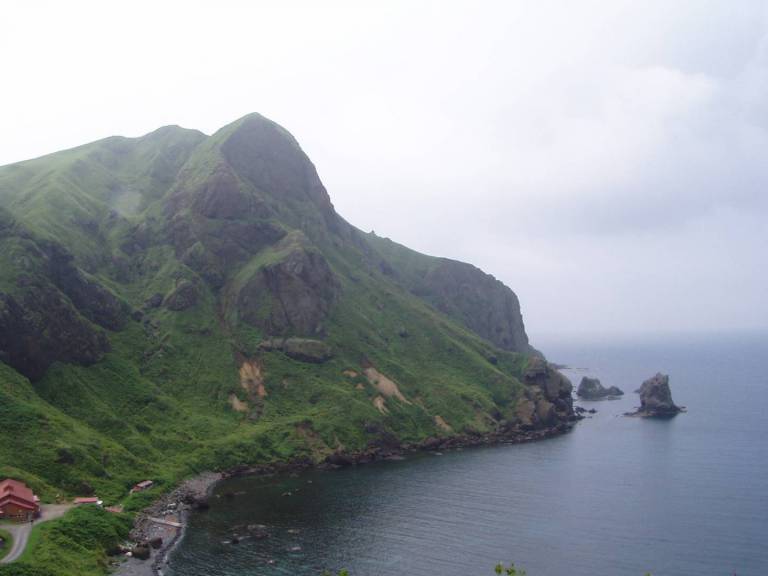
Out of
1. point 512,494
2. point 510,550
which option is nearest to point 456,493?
point 512,494

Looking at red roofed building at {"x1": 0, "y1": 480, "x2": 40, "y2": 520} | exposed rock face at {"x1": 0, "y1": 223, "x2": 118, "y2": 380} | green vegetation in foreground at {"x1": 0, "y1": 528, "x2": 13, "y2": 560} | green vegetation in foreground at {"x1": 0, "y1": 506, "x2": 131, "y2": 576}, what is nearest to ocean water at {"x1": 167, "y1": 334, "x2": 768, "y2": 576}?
green vegetation in foreground at {"x1": 0, "y1": 506, "x2": 131, "y2": 576}

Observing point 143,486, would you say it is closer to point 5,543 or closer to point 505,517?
point 5,543

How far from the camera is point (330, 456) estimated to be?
15238cm

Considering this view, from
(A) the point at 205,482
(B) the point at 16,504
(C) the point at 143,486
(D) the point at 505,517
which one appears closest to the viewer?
(B) the point at 16,504

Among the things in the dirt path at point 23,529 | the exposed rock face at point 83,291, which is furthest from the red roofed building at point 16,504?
the exposed rock face at point 83,291

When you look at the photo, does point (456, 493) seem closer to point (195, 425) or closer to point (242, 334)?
point (195, 425)

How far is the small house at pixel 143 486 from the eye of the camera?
117m

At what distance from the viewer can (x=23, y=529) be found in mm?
86438

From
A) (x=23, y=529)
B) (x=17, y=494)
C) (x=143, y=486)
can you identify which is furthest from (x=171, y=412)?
(x=23, y=529)

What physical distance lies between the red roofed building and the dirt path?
164cm

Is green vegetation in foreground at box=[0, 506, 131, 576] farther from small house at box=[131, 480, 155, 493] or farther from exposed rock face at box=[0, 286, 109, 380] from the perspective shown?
exposed rock face at box=[0, 286, 109, 380]

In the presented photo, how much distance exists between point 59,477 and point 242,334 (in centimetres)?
9217

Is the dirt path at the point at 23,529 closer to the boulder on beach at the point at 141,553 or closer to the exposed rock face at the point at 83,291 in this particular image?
the boulder on beach at the point at 141,553

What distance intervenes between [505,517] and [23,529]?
77.6 metres
